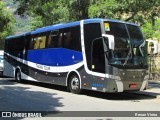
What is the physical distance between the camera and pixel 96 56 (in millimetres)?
15312

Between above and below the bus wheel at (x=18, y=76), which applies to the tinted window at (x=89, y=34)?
above

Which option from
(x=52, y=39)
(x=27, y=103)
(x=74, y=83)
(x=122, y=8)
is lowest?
(x=27, y=103)

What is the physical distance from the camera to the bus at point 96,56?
14.8 metres

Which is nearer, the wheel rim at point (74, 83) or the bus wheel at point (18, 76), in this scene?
the wheel rim at point (74, 83)

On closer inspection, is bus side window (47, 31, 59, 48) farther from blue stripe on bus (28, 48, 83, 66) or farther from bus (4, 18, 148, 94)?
blue stripe on bus (28, 48, 83, 66)

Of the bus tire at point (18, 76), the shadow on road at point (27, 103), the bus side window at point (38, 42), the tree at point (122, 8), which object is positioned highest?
the tree at point (122, 8)

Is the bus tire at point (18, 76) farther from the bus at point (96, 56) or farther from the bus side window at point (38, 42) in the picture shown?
the bus at point (96, 56)

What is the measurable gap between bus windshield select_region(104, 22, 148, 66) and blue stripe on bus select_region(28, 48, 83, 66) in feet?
6.41

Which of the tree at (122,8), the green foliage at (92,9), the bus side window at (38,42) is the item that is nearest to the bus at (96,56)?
the bus side window at (38,42)

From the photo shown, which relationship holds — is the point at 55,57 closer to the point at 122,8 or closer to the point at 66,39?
the point at 66,39

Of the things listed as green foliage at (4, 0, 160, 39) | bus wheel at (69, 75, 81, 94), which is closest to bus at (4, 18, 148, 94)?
bus wheel at (69, 75, 81, 94)

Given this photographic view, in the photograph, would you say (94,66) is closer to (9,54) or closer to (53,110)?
(53,110)

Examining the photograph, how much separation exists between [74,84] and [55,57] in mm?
2227

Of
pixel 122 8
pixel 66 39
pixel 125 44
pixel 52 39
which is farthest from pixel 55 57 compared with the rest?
pixel 125 44
